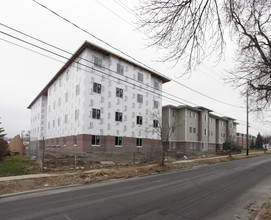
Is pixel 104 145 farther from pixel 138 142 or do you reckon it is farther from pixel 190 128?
pixel 190 128

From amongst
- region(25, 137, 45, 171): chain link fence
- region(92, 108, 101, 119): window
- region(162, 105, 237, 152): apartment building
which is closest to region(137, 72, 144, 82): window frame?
region(92, 108, 101, 119): window

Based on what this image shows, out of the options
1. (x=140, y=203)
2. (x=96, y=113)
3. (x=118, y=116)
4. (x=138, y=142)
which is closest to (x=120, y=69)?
(x=118, y=116)

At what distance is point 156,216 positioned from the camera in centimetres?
593

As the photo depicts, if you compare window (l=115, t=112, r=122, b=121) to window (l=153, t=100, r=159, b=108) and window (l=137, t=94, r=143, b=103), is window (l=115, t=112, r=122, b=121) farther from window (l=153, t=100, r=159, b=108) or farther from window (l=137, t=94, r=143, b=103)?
window (l=153, t=100, r=159, b=108)

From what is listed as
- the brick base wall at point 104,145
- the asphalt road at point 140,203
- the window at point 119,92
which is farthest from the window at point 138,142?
the asphalt road at point 140,203

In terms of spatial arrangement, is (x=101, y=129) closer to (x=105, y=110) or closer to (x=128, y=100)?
(x=105, y=110)

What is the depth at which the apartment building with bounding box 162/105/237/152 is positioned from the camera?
43.8 metres

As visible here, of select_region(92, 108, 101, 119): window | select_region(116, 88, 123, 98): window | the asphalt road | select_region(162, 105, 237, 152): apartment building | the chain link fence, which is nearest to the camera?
the asphalt road

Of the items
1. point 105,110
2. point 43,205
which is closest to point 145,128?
point 105,110

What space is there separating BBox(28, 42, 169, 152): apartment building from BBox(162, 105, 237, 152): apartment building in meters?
6.54

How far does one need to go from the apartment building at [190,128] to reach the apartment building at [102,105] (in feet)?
21.5

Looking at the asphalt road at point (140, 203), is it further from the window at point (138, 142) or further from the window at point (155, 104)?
the window at point (155, 104)

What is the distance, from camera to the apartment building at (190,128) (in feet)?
144

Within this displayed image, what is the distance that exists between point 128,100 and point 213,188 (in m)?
25.2
